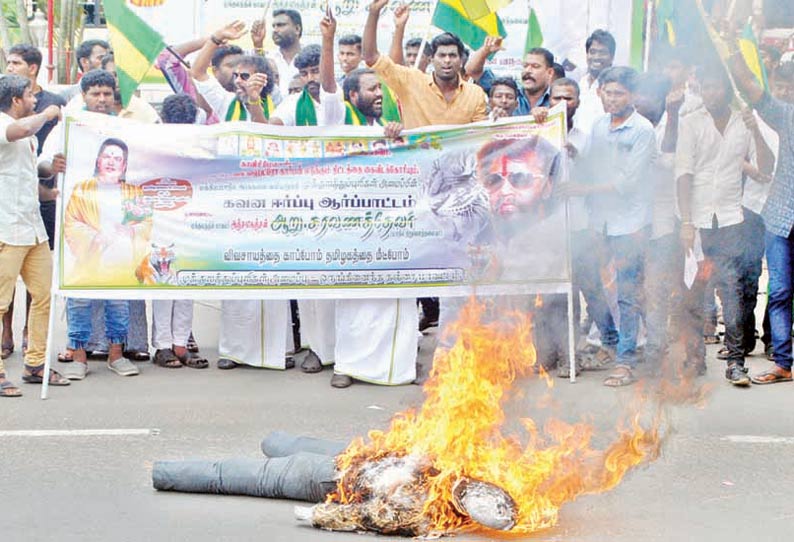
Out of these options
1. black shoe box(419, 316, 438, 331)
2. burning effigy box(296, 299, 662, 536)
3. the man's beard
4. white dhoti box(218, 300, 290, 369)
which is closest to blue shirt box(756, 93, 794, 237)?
the man's beard

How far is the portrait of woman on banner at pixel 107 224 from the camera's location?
830 cm

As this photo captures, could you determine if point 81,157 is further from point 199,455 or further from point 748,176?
point 748,176

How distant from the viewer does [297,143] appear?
855 centimetres

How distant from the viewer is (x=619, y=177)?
8867 mm

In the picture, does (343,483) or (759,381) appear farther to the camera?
(759,381)

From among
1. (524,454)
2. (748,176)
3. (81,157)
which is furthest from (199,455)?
(748,176)

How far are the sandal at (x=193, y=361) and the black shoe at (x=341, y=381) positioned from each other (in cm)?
105

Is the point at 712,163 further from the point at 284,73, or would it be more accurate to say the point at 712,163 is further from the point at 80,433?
→ the point at 284,73

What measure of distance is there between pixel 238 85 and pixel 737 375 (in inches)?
154

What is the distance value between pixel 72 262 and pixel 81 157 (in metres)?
0.66

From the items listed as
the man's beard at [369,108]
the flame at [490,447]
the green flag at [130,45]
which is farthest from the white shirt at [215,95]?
the flame at [490,447]

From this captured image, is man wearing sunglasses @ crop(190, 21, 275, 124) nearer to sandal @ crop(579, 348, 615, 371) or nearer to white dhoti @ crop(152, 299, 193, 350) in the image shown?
white dhoti @ crop(152, 299, 193, 350)

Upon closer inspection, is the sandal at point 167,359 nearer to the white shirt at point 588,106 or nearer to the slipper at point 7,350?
the slipper at point 7,350

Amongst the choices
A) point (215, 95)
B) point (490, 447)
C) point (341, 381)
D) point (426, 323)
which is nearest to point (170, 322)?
point (341, 381)
